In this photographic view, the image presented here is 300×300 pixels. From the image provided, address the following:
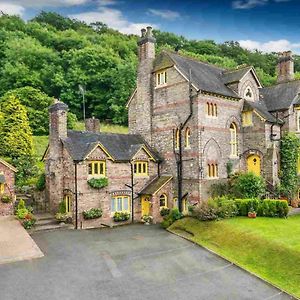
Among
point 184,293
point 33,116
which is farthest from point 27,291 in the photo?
point 33,116

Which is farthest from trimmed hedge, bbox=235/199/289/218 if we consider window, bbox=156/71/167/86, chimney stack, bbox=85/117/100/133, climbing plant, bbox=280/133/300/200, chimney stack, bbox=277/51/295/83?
chimney stack, bbox=277/51/295/83

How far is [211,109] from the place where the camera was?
91.3ft

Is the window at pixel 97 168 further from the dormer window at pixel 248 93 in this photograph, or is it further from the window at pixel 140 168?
the dormer window at pixel 248 93

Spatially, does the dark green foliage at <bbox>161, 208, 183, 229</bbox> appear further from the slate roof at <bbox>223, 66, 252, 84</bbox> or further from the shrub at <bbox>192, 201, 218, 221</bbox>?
the slate roof at <bbox>223, 66, 252, 84</bbox>

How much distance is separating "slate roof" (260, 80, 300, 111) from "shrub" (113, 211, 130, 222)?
16.7 m

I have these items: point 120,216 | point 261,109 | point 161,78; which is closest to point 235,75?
point 261,109

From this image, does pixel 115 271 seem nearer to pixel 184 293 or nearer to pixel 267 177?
pixel 184 293

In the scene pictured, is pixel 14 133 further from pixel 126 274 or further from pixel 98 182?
pixel 126 274

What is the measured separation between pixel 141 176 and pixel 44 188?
28.1ft

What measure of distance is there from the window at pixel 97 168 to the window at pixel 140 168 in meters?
2.90

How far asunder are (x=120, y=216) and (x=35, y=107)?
2941 cm

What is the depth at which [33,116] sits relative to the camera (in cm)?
4862

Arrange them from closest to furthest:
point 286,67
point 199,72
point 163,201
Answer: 1. point 163,201
2. point 199,72
3. point 286,67

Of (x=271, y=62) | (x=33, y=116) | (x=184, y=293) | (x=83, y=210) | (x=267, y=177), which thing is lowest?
(x=184, y=293)
